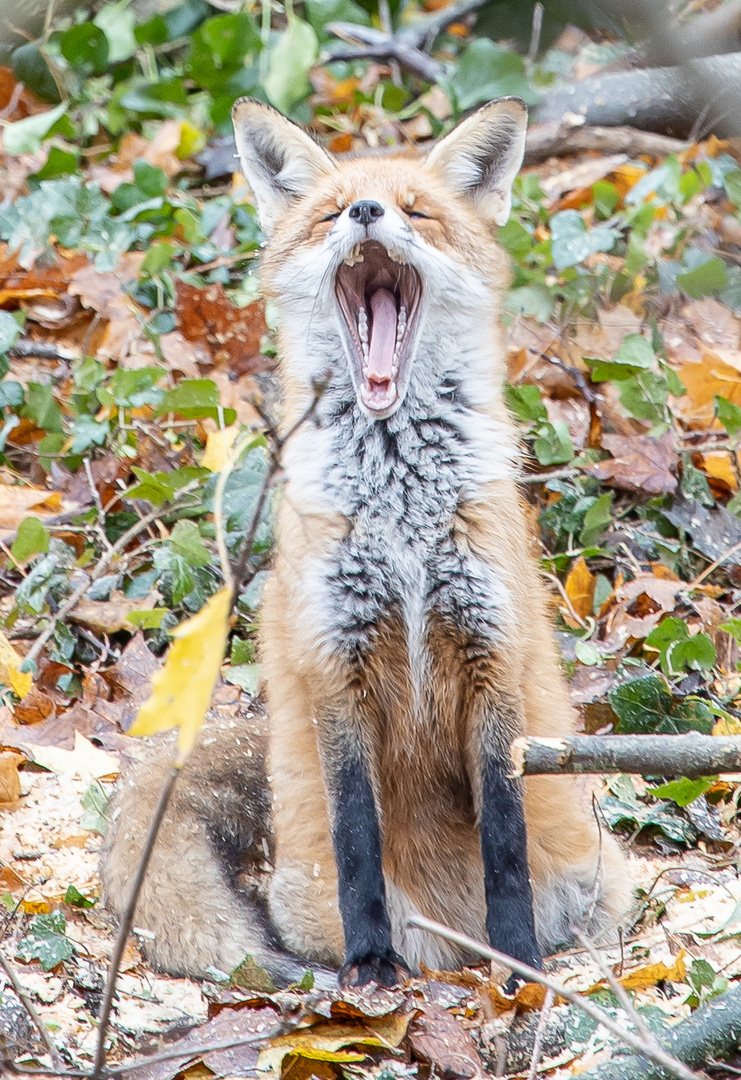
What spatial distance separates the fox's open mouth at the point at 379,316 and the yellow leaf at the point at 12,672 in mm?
1697

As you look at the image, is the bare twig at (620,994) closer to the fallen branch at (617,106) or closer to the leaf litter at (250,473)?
the leaf litter at (250,473)

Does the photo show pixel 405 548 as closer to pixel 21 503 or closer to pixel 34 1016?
pixel 34 1016

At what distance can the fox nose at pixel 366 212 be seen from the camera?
3445mm

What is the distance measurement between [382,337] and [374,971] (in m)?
1.88

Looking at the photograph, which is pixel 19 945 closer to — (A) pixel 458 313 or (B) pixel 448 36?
(A) pixel 458 313

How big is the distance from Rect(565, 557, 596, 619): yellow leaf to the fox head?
1561 millimetres

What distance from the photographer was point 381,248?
3658 millimetres

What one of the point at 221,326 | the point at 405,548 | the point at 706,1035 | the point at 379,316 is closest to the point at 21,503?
the point at 221,326

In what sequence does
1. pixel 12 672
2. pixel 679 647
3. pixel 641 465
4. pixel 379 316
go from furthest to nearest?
pixel 641 465, pixel 679 647, pixel 12 672, pixel 379 316

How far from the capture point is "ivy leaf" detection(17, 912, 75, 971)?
122 inches

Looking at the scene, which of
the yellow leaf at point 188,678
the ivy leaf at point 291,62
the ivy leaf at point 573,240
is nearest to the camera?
the yellow leaf at point 188,678

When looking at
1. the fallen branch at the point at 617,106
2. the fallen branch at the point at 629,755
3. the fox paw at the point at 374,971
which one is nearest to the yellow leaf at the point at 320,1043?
the fox paw at the point at 374,971

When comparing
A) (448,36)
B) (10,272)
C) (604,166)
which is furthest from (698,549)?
(448,36)

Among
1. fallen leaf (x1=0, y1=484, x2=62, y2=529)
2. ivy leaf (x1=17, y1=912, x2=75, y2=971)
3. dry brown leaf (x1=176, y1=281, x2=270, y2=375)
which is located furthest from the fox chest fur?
dry brown leaf (x1=176, y1=281, x2=270, y2=375)
